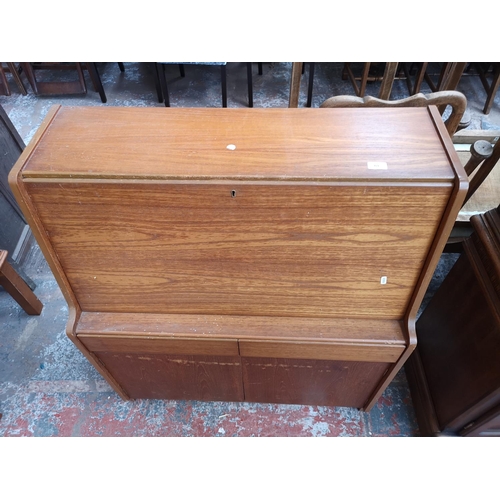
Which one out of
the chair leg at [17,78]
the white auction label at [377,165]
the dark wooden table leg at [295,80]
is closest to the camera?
the white auction label at [377,165]

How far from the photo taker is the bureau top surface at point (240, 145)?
1.03m

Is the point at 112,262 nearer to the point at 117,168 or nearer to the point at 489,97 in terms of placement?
the point at 117,168

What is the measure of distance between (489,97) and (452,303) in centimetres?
246

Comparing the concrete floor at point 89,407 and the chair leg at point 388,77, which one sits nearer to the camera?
the concrete floor at point 89,407

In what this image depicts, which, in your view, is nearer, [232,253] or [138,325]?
[232,253]

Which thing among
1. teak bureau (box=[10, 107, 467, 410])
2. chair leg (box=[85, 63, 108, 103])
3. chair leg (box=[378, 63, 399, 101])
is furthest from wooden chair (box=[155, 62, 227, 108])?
teak bureau (box=[10, 107, 467, 410])

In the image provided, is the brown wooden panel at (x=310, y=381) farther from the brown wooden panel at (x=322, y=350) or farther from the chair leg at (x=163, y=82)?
the chair leg at (x=163, y=82)

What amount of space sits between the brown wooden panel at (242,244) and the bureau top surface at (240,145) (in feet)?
0.14

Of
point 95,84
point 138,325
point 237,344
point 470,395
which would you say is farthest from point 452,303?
point 95,84

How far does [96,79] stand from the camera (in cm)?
346

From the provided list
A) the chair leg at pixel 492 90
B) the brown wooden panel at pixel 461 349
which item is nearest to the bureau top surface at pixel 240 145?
the brown wooden panel at pixel 461 349

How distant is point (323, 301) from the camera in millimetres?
1305

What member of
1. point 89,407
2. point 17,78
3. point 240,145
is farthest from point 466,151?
point 17,78

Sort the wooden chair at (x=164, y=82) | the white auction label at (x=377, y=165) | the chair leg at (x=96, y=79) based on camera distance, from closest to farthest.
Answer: the white auction label at (x=377, y=165) → the wooden chair at (x=164, y=82) → the chair leg at (x=96, y=79)
